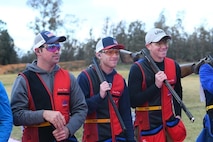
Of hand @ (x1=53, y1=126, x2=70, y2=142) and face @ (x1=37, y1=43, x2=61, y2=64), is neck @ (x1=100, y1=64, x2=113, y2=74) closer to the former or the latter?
face @ (x1=37, y1=43, x2=61, y2=64)

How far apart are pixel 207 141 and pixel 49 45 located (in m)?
2.27

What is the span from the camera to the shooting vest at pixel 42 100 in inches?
149

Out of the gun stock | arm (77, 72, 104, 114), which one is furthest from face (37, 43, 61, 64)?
the gun stock

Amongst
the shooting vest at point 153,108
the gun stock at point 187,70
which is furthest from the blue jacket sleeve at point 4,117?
the gun stock at point 187,70

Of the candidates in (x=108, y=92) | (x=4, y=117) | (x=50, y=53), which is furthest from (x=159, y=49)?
(x=4, y=117)

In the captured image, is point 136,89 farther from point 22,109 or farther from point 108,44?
point 22,109

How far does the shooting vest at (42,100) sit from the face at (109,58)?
0.67 meters

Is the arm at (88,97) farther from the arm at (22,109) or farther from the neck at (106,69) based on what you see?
the arm at (22,109)

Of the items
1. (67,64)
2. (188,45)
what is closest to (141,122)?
(188,45)

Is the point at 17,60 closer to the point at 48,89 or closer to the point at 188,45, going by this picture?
the point at 188,45

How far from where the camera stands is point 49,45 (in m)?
3.92

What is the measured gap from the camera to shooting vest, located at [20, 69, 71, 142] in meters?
3.79

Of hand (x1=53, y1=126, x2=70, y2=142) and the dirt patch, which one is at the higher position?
hand (x1=53, y1=126, x2=70, y2=142)

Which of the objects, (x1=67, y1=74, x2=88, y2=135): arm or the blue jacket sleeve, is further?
(x1=67, y1=74, x2=88, y2=135): arm
